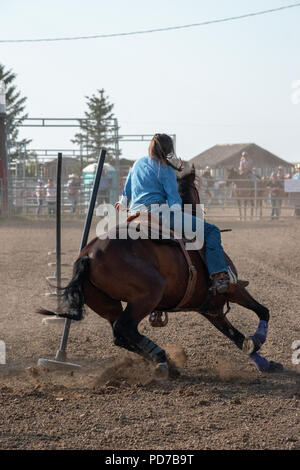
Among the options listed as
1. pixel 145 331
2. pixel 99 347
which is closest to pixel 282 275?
pixel 145 331

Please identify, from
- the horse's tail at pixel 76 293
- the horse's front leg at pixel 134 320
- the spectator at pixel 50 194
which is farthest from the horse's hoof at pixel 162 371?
the spectator at pixel 50 194

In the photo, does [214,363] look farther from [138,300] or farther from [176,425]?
[176,425]

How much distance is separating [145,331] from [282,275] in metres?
4.97

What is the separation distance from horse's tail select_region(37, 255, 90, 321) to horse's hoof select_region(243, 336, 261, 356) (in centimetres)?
149

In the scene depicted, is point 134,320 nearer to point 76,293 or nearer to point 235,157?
point 76,293

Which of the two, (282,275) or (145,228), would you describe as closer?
(145,228)

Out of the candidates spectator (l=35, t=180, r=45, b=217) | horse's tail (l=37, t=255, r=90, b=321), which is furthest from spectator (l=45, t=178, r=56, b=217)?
horse's tail (l=37, t=255, r=90, b=321)

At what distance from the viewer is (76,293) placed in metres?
5.34

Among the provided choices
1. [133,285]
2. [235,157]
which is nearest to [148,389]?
[133,285]

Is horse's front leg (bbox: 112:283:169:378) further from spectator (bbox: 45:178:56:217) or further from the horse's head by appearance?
spectator (bbox: 45:178:56:217)

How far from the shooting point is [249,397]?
497 centimetres

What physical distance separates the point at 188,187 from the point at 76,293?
1.39 meters
